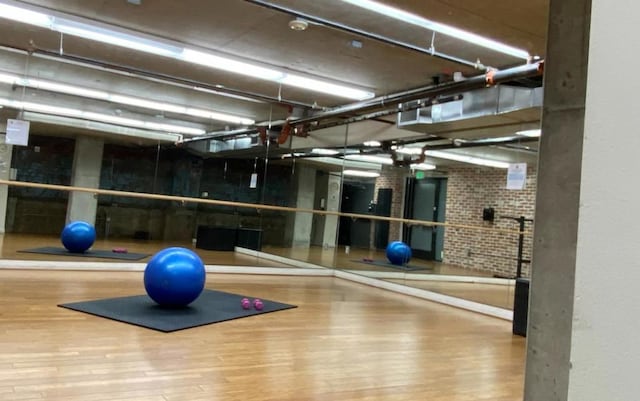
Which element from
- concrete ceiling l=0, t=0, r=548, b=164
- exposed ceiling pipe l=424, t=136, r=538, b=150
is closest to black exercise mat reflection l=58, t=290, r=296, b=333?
concrete ceiling l=0, t=0, r=548, b=164

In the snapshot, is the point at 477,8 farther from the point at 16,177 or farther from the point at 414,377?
the point at 16,177

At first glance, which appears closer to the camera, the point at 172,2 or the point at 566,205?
the point at 566,205

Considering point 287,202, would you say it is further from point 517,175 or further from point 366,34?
point 366,34

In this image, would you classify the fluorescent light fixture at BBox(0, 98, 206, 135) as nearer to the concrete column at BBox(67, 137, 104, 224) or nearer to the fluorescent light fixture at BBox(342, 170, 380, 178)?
the concrete column at BBox(67, 137, 104, 224)

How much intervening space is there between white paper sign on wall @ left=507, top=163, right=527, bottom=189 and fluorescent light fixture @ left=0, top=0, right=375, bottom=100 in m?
Result: 2.43

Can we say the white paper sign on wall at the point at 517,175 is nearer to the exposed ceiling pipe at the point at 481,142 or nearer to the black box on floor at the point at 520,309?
the exposed ceiling pipe at the point at 481,142

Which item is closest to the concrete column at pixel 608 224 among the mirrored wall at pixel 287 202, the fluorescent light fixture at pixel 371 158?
the mirrored wall at pixel 287 202

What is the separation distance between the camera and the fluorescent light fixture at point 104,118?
25.2 feet

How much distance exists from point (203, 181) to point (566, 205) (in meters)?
8.54

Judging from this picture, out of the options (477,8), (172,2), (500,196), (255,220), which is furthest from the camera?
(255,220)

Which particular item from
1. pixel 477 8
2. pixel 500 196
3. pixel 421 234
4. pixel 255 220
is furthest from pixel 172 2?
pixel 255 220

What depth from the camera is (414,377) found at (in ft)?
10.2

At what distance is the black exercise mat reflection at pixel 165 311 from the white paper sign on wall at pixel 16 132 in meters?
3.57

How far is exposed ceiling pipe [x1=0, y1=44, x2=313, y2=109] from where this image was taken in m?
6.46
